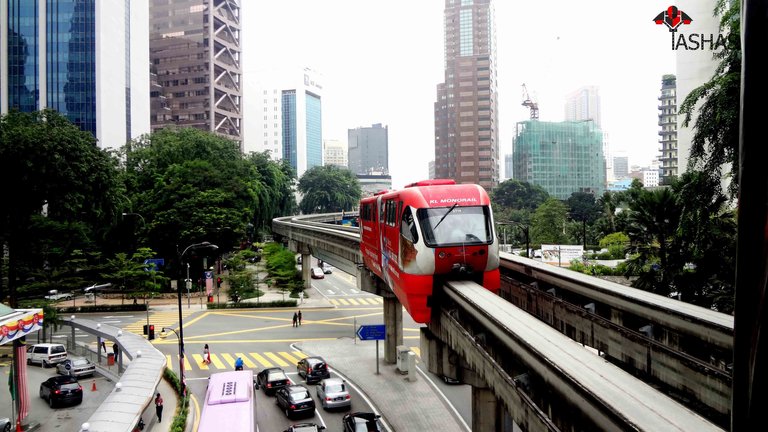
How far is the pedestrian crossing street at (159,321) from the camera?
151 feet

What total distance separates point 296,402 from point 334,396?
2.11m

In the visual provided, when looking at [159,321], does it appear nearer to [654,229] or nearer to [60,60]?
[654,229]

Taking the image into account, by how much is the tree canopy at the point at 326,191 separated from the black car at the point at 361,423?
403 ft

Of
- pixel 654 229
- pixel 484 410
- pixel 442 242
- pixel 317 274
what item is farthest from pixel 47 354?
pixel 317 274

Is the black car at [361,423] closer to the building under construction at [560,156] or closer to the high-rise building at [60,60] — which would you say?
the high-rise building at [60,60]

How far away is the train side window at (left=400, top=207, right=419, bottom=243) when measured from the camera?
17.5 metres

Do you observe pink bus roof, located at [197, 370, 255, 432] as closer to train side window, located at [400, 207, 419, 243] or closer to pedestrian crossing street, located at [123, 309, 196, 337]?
train side window, located at [400, 207, 419, 243]

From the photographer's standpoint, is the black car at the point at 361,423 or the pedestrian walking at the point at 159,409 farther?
the pedestrian walking at the point at 159,409

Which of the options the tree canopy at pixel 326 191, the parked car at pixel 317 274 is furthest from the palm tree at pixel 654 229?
the tree canopy at pixel 326 191

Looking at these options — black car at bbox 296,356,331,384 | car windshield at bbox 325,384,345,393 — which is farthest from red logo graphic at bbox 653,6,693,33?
black car at bbox 296,356,331,384

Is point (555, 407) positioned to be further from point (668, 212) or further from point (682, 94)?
point (682, 94)

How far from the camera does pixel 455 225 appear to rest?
57.5 feet

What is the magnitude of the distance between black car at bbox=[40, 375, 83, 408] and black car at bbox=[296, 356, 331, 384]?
11.7m

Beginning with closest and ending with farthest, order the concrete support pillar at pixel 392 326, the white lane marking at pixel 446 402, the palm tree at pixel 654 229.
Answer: the white lane marking at pixel 446 402
the palm tree at pixel 654 229
the concrete support pillar at pixel 392 326
